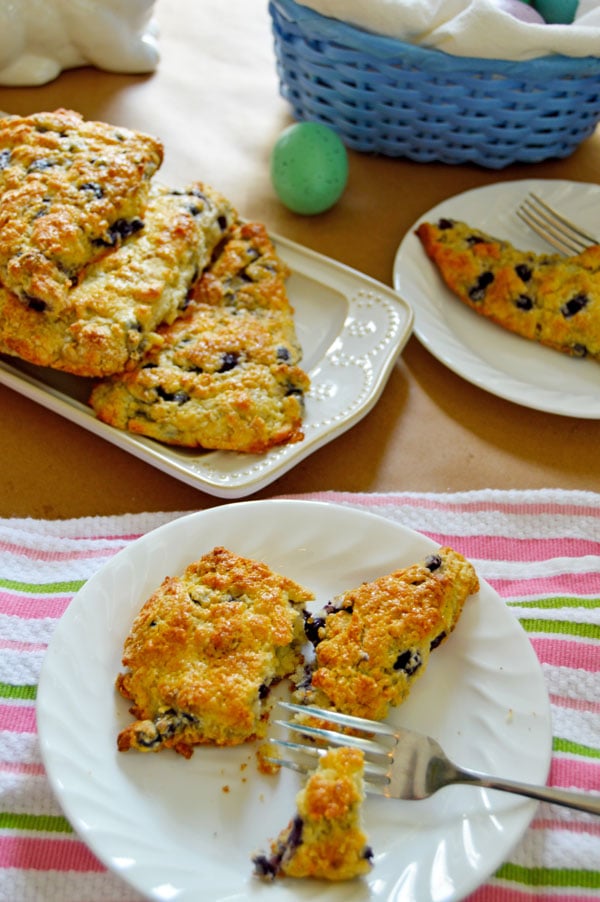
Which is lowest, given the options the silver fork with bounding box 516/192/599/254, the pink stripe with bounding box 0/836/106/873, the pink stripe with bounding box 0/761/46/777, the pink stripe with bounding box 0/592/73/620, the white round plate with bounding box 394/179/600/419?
the pink stripe with bounding box 0/836/106/873

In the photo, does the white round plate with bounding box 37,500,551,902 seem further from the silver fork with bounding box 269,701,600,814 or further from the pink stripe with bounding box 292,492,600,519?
the pink stripe with bounding box 292,492,600,519

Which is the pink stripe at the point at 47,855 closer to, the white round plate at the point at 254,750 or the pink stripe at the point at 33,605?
the white round plate at the point at 254,750

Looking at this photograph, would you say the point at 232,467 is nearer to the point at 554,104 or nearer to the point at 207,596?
the point at 207,596

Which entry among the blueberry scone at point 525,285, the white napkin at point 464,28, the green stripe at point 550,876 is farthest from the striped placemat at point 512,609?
the white napkin at point 464,28

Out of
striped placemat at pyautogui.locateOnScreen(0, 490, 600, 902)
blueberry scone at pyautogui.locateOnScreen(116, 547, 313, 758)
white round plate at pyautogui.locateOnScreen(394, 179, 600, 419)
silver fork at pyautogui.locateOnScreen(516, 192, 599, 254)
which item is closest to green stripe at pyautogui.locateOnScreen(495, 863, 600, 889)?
striped placemat at pyautogui.locateOnScreen(0, 490, 600, 902)

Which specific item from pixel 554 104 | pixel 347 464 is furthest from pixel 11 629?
pixel 554 104

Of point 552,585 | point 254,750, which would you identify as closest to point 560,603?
point 552,585
